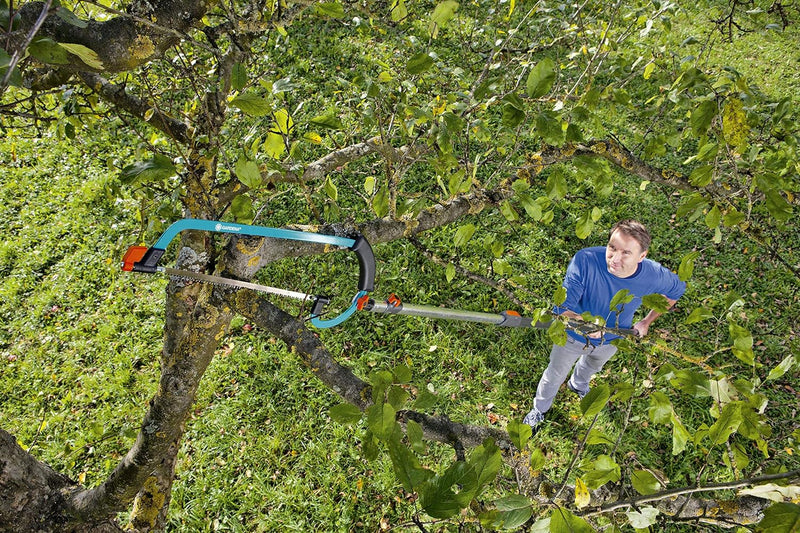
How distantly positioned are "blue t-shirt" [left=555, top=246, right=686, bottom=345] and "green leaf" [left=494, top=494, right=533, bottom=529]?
253 centimetres

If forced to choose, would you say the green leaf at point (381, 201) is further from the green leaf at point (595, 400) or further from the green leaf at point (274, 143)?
the green leaf at point (595, 400)

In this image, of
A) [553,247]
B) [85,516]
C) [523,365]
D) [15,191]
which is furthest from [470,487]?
[15,191]

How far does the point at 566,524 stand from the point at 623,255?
262 cm

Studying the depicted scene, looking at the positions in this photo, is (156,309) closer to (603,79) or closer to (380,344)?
(380,344)

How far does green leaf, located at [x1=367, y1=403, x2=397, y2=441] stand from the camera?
0.97 m

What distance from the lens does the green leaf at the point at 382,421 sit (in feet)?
3.19

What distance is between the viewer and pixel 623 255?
10.2 feet

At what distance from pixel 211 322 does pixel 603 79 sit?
7876 mm

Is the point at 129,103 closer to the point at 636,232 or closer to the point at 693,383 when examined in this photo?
the point at 693,383

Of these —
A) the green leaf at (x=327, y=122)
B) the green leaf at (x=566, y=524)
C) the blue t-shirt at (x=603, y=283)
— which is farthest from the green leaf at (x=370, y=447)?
the blue t-shirt at (x=603, y=283)

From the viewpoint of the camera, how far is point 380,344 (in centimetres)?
484

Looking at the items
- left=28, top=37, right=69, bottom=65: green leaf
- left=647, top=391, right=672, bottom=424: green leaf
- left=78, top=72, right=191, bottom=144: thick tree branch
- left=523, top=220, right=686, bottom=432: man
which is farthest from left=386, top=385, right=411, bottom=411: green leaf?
left=523, top=220, right=686, bottom=432: man

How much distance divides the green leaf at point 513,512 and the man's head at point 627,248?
8.31 ft

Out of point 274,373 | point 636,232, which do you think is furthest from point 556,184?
point 274,373
